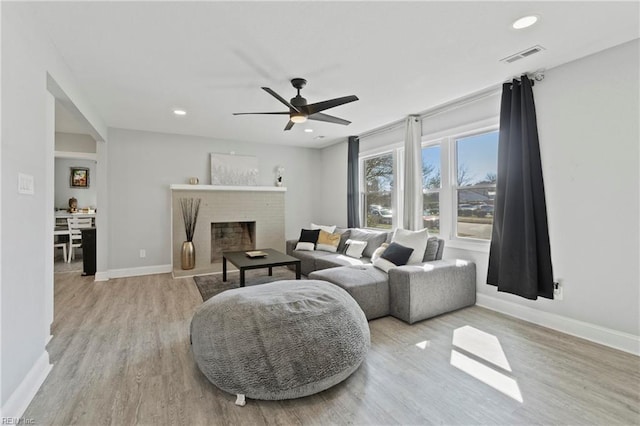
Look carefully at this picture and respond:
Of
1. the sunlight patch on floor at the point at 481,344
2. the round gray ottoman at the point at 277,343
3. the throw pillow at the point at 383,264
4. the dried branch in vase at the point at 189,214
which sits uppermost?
the dried branch in vase at the point at 189,214

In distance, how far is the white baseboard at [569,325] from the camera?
8.02ft

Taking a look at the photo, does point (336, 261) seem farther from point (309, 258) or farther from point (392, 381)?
point (392, 381)

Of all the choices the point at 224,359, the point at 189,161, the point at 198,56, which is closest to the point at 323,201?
the point at 189,161

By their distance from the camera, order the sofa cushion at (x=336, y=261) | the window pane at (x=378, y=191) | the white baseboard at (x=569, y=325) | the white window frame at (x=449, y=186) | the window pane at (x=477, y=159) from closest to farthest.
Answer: the white baseboard at (x=569, y=325) < the window pane at (x=477, y=159) < the white window frame at (x=449, y=186) < the sofa cushion at (x=336, y=261) < the window pane at (x=378, y=191)

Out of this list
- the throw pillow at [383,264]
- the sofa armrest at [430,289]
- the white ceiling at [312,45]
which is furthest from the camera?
the throw pillow at [383,264]

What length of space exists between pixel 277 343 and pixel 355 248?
2.91 metres

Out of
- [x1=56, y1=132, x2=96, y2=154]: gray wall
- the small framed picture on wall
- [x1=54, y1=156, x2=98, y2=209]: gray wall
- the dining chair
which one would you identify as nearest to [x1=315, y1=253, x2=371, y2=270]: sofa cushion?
[x1=56, y1=132, x2=96, y2=154]: gray wall

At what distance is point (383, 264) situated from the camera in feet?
11.7

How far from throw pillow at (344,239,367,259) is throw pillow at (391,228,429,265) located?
0.79 meters

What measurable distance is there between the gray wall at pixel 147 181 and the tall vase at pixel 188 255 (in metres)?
0.52

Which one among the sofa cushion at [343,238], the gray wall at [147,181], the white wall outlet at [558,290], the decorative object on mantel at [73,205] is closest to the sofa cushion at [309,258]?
the sofa cushion at [343,238]

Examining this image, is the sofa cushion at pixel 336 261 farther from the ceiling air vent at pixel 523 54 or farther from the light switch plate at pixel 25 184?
the light switch plate at pixel 25 184

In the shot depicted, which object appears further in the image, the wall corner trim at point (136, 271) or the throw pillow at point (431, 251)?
the wall corner trim at point (136, 271)

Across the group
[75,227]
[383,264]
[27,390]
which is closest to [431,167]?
[383,264]
